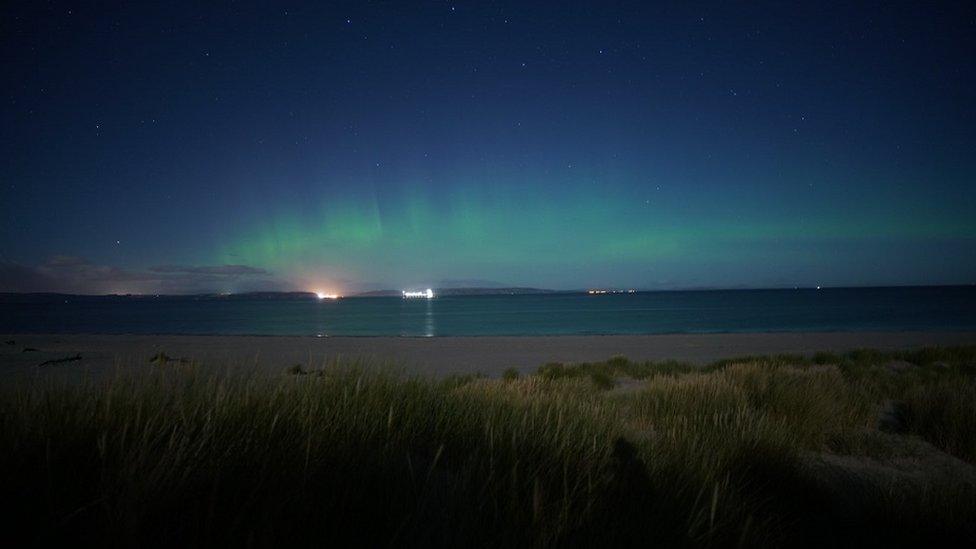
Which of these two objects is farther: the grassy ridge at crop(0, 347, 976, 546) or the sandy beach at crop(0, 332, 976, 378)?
the sandy beach at crop(0, 332, 976, 378)

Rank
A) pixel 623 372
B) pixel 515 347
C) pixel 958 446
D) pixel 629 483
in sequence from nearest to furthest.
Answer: pixel 629 483, pixel 958 446, pixel 623 372, pixel 515 347

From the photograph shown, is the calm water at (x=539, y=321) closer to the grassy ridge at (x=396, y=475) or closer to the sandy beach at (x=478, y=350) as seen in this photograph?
the sandy beach at (x=478, y=350)

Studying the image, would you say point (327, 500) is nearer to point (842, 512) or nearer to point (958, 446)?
point (842, 512)

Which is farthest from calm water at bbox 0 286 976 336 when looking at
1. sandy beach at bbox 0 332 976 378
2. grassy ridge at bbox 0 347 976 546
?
grassy ridge at bbox 0 347 976 546

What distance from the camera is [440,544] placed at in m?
1.67

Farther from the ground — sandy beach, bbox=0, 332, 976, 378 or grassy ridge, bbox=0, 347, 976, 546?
grassy ridge, bbox=0, 347, 976, 546

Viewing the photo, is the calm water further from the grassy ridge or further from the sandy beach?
the grassy ridge


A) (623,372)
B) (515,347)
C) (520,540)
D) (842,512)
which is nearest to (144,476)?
(520,540)

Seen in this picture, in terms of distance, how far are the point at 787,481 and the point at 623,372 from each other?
907 centimetres

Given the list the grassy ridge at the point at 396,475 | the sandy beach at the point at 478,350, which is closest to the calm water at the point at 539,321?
the sandy beach at the point at 478,350

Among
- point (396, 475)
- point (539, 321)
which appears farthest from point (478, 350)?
point (539, 321)

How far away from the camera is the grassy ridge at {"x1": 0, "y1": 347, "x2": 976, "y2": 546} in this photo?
160 cm

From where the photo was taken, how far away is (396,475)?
2.12 meters

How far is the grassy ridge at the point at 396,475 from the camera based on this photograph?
160 centimetres
